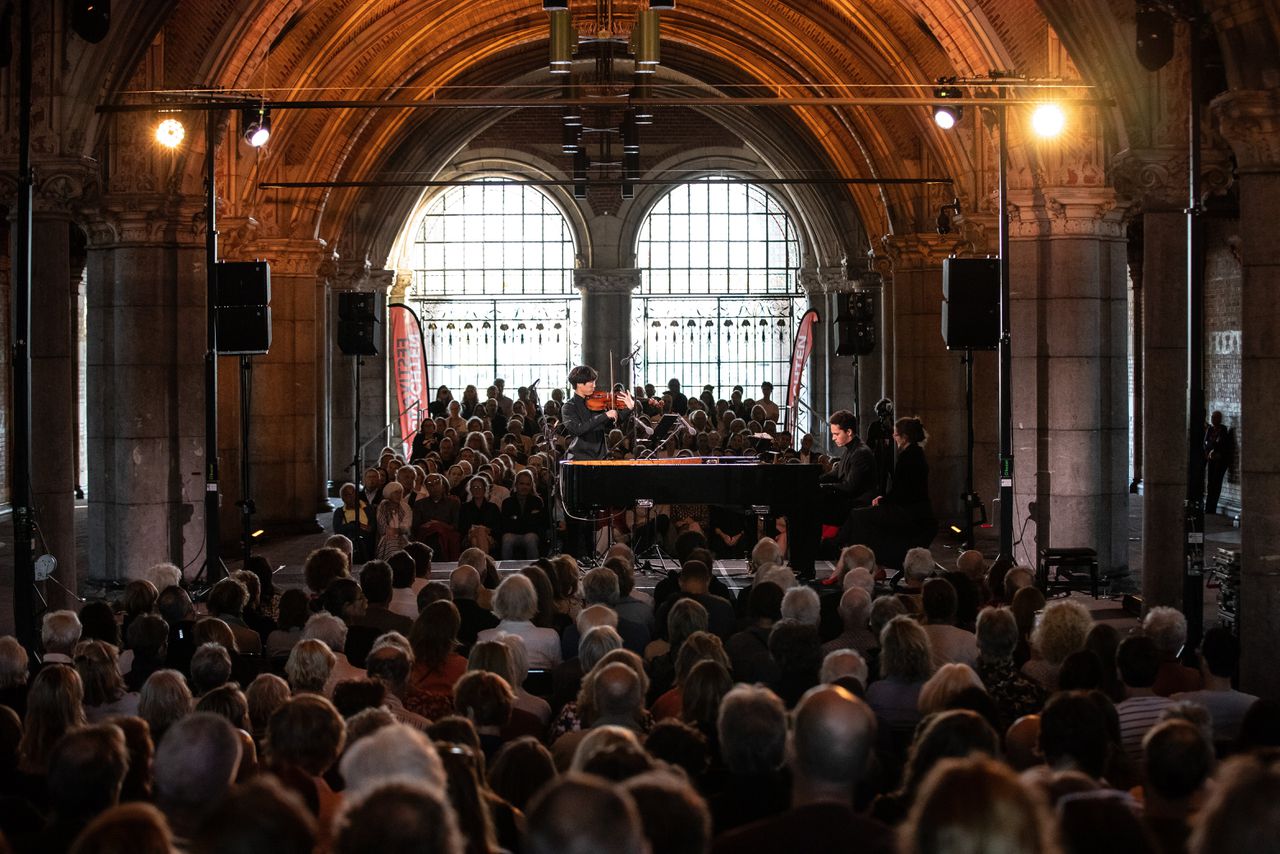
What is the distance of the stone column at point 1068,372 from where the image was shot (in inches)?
676

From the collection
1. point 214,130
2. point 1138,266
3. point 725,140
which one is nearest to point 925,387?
point 1138,266

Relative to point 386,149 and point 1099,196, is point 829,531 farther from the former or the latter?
point 386,149

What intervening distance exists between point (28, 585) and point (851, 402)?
84.6 feet

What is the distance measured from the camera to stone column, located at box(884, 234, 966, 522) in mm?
24938

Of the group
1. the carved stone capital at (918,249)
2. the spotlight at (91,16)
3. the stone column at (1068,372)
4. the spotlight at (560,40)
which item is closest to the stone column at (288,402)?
the carved stone capital at (918,249)

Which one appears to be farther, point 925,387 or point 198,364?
point 925,387

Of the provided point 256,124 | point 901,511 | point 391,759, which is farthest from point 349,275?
point 391,759

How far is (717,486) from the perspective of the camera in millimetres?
15156

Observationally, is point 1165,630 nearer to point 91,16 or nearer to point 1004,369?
point 1004,369

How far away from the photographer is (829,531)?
16.6 meters

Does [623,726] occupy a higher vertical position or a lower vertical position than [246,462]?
lower

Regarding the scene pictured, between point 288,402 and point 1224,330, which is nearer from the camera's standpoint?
point 288,402

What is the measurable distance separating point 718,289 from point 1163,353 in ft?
93.1

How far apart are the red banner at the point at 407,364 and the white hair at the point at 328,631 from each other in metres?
17.0
